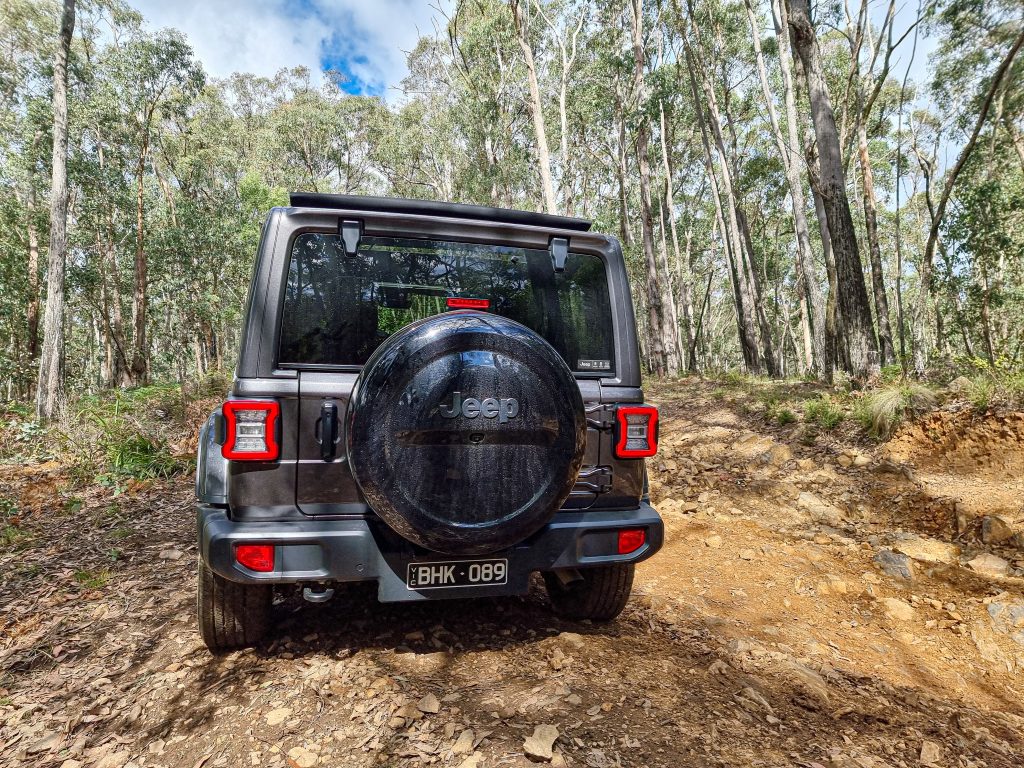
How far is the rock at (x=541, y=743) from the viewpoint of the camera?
5.82ft

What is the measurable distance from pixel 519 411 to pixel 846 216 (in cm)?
749

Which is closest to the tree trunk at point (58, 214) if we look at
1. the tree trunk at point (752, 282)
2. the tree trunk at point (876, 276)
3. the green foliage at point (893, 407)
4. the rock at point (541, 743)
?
the rock at point (541, 743)

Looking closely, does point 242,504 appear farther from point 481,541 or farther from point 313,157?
point 313,157

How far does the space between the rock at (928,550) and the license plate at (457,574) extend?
320 centimetres

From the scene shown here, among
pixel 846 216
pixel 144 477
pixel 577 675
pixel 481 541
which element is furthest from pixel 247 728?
pixel 846 216

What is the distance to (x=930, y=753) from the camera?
73.8 inches

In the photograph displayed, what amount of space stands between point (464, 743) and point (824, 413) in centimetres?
578

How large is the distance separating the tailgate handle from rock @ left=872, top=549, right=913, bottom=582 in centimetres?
360

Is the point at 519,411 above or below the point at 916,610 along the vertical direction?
above

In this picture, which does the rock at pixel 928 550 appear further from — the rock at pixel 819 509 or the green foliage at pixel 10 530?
the green foliage at pixel 10 530

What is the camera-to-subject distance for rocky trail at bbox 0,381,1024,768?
6.25ft

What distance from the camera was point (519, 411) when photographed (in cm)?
198

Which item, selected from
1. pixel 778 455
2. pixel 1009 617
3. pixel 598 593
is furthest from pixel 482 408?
pixel 778 455

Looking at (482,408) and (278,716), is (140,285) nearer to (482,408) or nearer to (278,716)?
(278,716)
